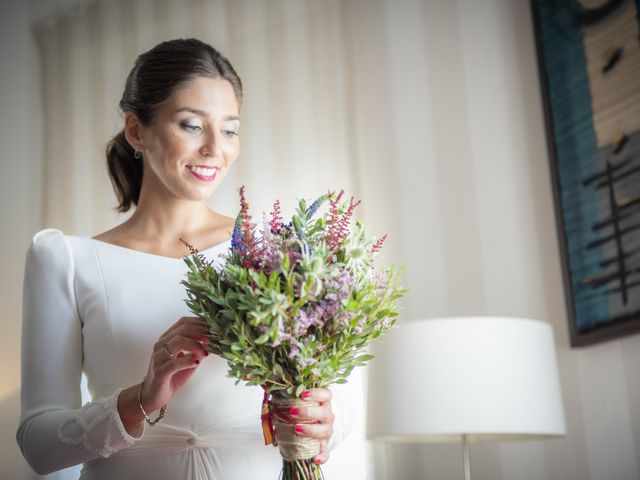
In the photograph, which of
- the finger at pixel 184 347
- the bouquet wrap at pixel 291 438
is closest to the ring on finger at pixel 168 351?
the finger at pixel 184 347

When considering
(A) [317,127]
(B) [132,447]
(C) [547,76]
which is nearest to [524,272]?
(C) [547,76]

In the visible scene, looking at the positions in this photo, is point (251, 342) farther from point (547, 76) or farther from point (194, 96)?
point (547, 76)

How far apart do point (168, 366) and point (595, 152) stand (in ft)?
4.94

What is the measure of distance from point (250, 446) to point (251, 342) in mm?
543

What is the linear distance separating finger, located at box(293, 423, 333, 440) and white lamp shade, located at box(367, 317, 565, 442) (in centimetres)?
80

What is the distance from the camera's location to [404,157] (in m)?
2.94

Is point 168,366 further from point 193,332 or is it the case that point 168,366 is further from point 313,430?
point 313,430

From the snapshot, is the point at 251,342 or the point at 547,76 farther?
the point at 547,76

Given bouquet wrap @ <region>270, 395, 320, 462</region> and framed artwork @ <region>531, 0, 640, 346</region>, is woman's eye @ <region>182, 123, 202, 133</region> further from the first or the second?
framed artwork @ <region>531, 0, 640, 346</region>

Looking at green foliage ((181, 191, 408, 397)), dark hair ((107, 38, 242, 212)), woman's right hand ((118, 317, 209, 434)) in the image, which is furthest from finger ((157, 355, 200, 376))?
dark hair ((107, 38, 242, 212))

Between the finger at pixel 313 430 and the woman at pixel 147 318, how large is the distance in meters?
0.29

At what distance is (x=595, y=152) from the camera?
2.29 m

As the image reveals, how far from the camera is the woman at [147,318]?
1450mm

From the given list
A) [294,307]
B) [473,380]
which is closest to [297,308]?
[294,307]
